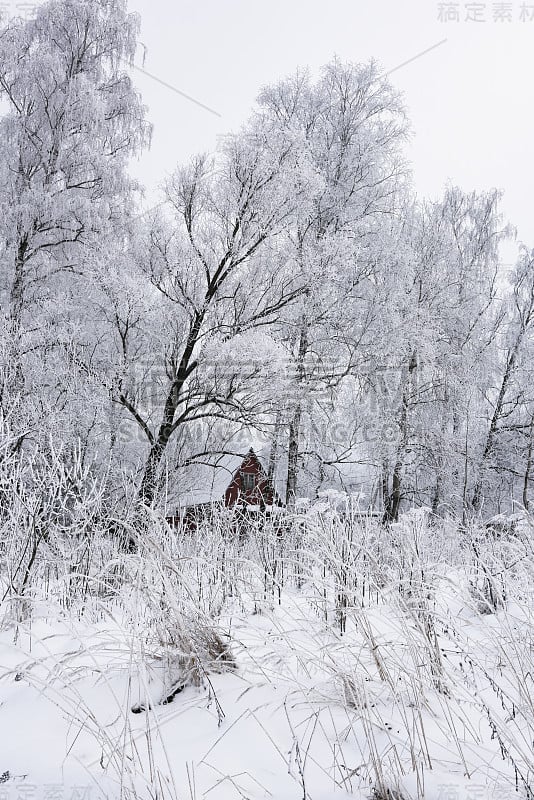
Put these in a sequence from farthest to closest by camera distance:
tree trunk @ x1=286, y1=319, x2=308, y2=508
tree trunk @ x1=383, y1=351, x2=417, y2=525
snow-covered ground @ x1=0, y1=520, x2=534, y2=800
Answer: tree trunk @ x1=383, y1=351, x2=417, y2=525, tree trunk @ x1=286, y1=319, x2=308, y2=508, snow-covered ground @ x1=0, y1=520, x2=534, y2=800

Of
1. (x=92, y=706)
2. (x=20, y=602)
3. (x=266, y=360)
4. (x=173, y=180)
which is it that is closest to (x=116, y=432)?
(x=266, y=360)

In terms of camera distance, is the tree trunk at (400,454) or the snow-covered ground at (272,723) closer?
the snow-covered ground at (272,723)

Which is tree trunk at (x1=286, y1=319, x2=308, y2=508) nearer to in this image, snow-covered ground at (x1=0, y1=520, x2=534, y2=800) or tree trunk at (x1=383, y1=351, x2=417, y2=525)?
tree trunk at (x1=383, y1=351, x2=417, y2=525)

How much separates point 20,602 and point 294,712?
194 cm

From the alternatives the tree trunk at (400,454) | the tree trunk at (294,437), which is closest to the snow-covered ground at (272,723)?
the tree trunk at (294,437)

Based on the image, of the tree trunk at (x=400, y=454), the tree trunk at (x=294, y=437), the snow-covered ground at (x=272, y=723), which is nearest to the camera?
the snow-covered ground at (x=272, y=723)

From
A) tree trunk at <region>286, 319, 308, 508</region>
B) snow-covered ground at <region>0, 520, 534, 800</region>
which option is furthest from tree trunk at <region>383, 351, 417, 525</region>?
snow-covered ground at <region>0, 520, 534, 800</region>

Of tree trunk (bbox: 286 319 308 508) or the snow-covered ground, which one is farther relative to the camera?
tree trunk (bbox: 286 319 308 508)

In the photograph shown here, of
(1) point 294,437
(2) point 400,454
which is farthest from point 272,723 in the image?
(2) point 400,454

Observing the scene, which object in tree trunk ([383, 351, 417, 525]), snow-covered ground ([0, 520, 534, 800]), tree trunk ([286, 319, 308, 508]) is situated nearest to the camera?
snow-covered ground ([0, 520, 534, 800])

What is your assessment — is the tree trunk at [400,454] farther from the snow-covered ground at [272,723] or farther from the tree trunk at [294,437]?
the snow-covered ground at [272,723]

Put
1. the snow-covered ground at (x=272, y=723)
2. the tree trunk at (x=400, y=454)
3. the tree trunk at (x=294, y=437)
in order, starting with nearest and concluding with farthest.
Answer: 1. the snow-covered ground at (x=272, y=723)
2. the tree trunk at (x=294, y=437)
3. the tree trunk at (x=400, y=454)

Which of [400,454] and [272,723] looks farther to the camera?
[400,454]

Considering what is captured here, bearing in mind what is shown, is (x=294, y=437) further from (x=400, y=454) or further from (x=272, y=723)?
(x=272, y=723)
